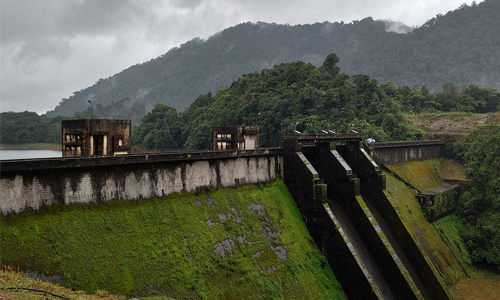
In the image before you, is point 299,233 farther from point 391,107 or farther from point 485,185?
point 391,107

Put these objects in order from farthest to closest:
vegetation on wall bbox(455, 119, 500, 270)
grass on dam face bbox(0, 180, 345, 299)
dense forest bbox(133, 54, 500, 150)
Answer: dense forest bbox(133, 54, 500, 150) < vegetation on wall bbox(455, 119, 500, 270) < grass on dam face bbox(0, 180, 345, 299)

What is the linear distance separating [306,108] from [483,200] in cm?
3344

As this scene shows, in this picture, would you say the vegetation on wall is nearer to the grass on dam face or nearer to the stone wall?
the grass on dam face

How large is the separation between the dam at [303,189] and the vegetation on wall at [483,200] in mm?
10712

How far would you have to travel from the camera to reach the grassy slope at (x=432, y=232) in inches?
1164

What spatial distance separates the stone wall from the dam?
4 centimetres

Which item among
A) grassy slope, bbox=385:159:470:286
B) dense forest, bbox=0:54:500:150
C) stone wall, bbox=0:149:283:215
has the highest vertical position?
dense forest, bbox=0:54:500:150

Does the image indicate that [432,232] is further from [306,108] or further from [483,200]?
[306,108]

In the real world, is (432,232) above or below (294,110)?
below

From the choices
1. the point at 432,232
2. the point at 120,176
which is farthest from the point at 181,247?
the point at 432,232

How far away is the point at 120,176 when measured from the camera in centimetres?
1669

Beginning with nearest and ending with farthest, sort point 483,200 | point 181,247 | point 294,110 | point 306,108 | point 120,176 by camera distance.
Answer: point 120,176 → point 181,247 → point 483,200 → point 294,110 → point 306,108

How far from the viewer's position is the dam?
14500mm


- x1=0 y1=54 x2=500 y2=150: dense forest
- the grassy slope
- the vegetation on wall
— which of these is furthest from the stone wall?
x1=0 y1=54 x2=500 y2=150: dense forest
